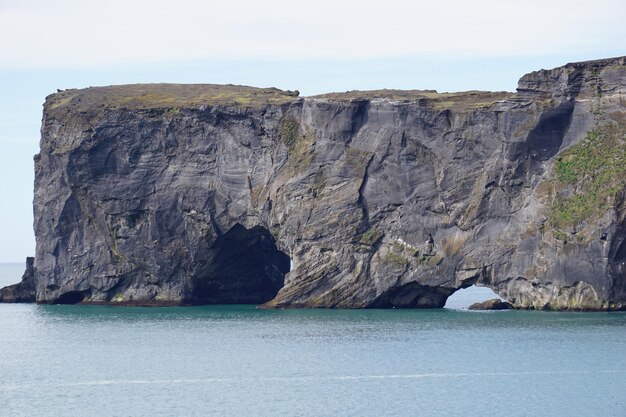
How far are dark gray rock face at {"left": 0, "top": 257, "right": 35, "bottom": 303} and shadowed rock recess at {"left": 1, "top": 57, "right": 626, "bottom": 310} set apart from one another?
5.45m

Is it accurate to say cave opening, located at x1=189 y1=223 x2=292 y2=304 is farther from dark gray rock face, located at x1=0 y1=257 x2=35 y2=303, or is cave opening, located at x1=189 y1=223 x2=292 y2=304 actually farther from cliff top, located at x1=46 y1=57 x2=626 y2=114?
dark gray rock face, located at x1=0 y1=257 x2=35 y2=303

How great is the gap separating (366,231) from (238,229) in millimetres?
12058

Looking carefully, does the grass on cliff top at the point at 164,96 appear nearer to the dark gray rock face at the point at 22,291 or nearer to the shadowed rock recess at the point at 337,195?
the shadowed rock recess at the point at 337,195

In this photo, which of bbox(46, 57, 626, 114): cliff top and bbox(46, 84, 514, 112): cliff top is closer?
bbox(46, 57, 626, 114): cliff top

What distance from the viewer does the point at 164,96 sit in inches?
4355

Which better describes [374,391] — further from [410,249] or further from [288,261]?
[288,261]

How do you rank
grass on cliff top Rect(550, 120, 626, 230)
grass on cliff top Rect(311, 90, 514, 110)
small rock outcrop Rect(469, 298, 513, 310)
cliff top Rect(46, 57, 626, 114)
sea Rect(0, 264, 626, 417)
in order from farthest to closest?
small rock outcrop Rect(469, 298, 513, 310) → grass on cliff top Rect(311, 90, 514, 110) → cliff top Rect(46, 57, 626, 114) → grass on cliff top Rect(550, 120, 626, 230) → sea Rect(0, 264, 626, 417)

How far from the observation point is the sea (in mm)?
56969

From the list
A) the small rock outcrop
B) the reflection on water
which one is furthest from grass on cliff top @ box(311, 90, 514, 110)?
the reflection on water

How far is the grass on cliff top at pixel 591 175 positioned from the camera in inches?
3548

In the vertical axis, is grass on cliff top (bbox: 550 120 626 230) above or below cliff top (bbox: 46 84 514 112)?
below

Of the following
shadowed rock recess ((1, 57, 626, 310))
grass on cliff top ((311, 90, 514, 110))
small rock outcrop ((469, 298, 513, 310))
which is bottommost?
small rock outcrop ((469, 298, 513, 310))

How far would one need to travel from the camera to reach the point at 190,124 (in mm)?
105812

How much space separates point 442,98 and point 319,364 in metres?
35.4
